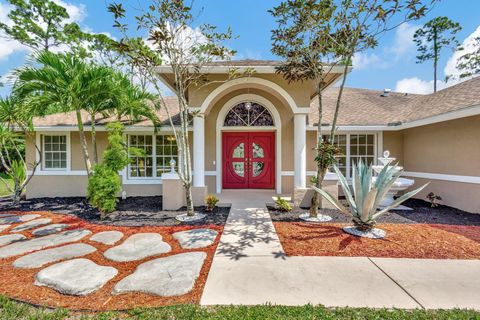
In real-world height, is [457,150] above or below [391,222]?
above

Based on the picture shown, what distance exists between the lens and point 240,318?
8.70 ft

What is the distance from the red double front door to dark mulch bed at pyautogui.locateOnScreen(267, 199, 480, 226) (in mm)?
2822

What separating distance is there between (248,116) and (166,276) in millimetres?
7600

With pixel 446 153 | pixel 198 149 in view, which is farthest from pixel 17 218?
pixel 446 153

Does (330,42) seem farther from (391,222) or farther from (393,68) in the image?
(393,68)

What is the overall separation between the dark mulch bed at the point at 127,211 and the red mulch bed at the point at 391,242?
220cm

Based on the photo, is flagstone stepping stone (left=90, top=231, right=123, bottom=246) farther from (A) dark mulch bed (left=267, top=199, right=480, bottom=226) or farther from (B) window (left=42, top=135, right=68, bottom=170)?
(B) window (left=42, top=135, right=68, bottom=170)

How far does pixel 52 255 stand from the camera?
173 inches

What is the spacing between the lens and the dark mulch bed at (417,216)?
644 cm

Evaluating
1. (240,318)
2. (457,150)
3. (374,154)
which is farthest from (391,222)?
(240,318)

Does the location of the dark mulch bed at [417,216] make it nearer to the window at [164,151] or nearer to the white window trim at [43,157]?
the window at [164,151]

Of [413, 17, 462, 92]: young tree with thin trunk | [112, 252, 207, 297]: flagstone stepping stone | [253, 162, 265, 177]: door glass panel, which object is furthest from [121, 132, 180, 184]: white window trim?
[413, 17, 462, 92]: young tree with thin trunk

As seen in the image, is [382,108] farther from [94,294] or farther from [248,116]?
[94,294]

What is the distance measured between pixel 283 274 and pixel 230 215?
132 inches
